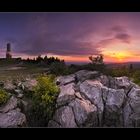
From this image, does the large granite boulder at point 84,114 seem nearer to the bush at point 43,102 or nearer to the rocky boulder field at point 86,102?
the rocky boulder field at point 86,102

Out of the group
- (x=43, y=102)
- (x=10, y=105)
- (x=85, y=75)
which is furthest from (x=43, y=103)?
(x=85, y=75)

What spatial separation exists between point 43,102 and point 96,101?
756 millimetres

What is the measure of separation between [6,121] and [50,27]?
1482mm

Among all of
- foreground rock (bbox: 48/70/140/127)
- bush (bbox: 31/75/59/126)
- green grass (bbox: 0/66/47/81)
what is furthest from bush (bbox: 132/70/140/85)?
green grass (bbox: 0/66/47/81)

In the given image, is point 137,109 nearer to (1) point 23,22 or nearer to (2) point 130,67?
(2) point 130,67

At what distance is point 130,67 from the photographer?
18.6 feet

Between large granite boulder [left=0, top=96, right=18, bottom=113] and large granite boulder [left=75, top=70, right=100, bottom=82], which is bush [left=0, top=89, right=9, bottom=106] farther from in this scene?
large granite boulder [left=75, top=70, right=100, bottom=82]

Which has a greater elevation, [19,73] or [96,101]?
[19,73]

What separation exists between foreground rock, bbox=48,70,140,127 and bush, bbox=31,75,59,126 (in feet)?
0.26

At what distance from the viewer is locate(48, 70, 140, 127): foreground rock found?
5484 mm

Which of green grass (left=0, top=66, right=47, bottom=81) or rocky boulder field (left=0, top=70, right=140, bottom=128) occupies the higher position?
green grass (left=0, top=66, right=47, bottom=81)

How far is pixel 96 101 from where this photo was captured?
5.58 m

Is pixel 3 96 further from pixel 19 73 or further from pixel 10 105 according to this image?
pixel 19 73
